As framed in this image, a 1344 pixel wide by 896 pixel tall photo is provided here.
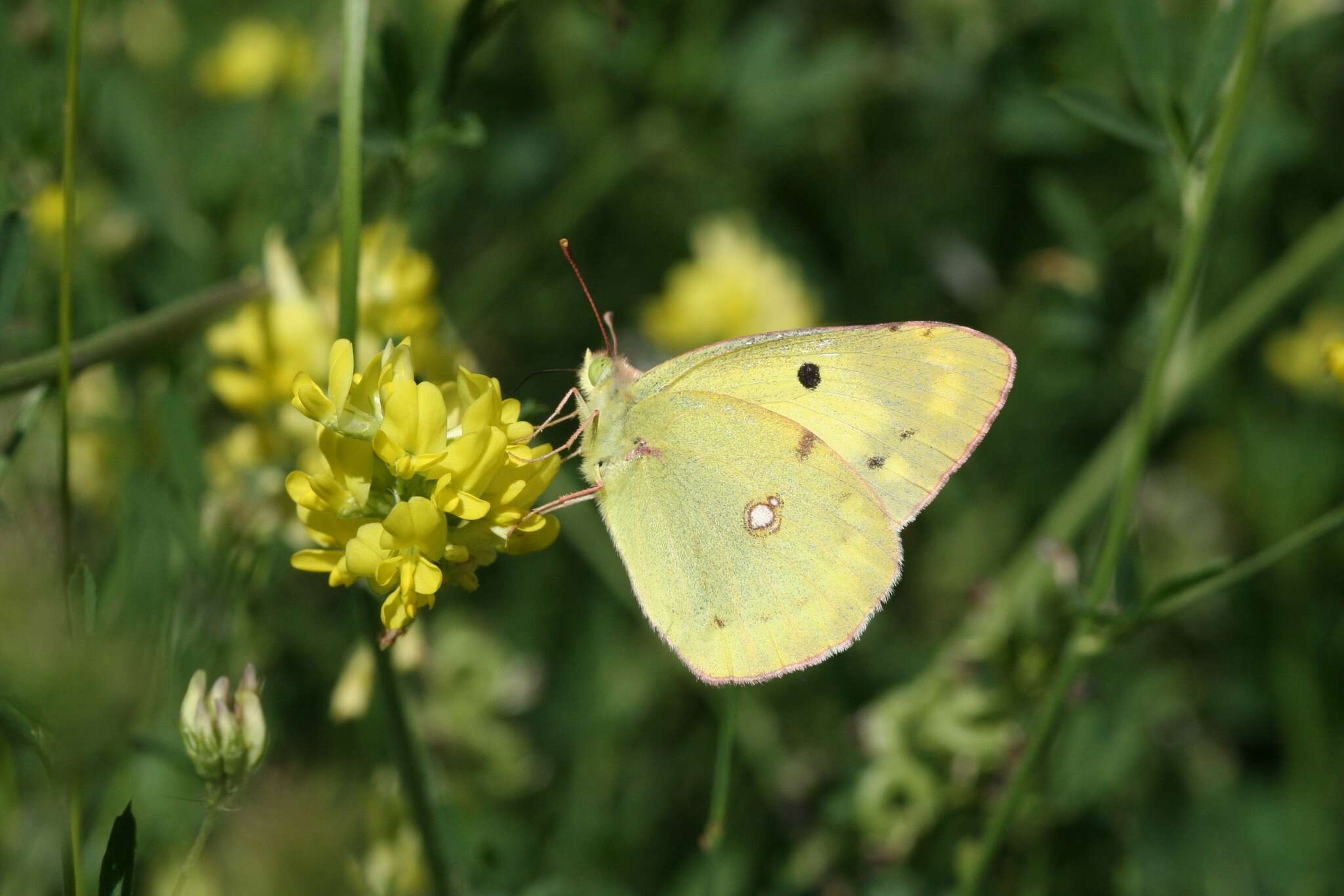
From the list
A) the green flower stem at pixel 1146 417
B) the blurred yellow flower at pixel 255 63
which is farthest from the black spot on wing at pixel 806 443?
the blurred yellow flower at pixel 255 63

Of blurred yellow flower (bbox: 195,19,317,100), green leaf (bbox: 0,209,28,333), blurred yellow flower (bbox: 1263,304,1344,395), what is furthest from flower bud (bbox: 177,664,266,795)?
blurred yellow flower (bbox: 1263,304,1344,395)

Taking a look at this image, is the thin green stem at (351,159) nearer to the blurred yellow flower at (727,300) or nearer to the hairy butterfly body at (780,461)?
the hairy butterfly body at (780,461)

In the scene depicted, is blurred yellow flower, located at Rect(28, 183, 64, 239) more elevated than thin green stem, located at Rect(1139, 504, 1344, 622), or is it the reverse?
blurred yellow flower, located at Rect(28, 183, 64, 239)

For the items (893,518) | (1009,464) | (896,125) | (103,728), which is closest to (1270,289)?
(1009,464)

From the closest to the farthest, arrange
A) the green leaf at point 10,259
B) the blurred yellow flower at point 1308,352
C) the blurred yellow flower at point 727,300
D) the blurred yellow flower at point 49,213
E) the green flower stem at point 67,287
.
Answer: the green flower stem at point 67,287, the green leaf at point 10,259, the blurred yellow flower at point 49,213, the blurred yellow flower at point 727,300, the blurred yellow flower at point 1308,352

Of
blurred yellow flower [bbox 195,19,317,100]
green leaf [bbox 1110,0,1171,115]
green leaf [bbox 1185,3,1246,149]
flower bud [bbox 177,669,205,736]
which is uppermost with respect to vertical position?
blurred yellow flower [bbox 195,19,317,100]

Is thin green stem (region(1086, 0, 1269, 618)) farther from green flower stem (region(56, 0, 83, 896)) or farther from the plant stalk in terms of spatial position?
green flower stem (region(56, 0, 83, 896))

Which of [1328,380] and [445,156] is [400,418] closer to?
[445,156]
